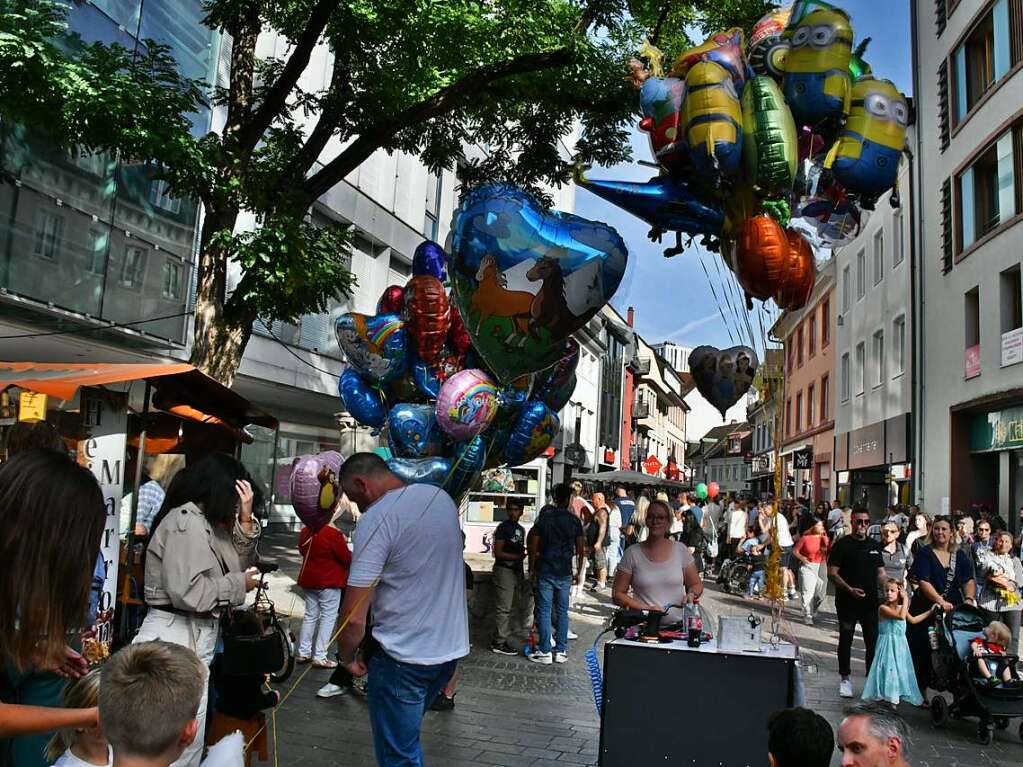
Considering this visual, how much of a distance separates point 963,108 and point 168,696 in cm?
2187

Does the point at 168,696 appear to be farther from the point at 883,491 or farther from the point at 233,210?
the point at 883,491

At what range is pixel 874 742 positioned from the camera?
10.1 feet

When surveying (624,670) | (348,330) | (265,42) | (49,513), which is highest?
(265,42)

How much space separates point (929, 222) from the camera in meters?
21.5

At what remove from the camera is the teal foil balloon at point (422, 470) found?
8.32 m

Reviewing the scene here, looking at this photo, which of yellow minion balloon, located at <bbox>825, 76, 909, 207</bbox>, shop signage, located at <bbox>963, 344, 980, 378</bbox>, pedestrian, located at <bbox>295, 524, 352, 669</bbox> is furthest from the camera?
shop signage, located at <bbox>963, 344, 980, 378</bbox>

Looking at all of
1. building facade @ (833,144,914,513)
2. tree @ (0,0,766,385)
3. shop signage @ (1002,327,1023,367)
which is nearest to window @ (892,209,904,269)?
building facade @ (833,144,914,513)

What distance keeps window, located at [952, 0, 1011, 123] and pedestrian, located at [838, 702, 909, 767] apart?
1797cm

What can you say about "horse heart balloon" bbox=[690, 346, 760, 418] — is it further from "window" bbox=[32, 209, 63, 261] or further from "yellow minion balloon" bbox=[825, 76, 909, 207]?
"window" bbox=[32, 209, 63, 261]

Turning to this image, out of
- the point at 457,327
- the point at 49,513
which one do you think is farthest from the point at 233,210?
the point at 49,513

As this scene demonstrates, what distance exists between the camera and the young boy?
2107 millimetres

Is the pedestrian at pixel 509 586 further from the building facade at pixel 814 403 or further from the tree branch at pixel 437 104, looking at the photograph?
the building facade at pixel 814 403

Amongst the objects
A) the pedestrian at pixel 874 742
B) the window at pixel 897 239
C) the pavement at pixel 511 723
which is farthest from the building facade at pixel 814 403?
the pedestrian at pixel 874 742

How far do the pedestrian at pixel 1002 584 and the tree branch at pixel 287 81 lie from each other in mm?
8273
